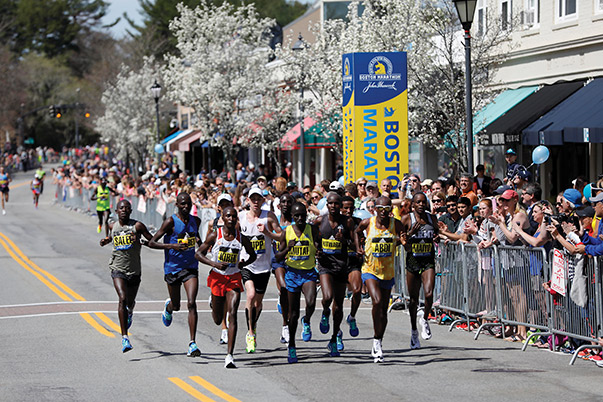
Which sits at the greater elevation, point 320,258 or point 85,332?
point 320,258

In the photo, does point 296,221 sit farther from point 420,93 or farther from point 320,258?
point 420,93

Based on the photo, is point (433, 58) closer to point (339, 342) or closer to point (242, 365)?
point (339, 342)

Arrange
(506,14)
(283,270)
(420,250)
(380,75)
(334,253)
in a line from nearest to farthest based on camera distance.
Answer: (334,253), (283,270), (420,250), (380,75), (506,14)

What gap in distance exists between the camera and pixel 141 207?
3341 cm

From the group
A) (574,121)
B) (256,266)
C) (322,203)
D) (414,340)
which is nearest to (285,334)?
(256,266)

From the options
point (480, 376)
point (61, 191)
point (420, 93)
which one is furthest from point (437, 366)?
point (61, 191)

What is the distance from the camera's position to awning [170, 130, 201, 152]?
5682cm

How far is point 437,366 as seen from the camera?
11648mm

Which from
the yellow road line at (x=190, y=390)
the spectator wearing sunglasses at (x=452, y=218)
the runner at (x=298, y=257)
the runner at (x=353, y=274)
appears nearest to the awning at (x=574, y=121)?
the spectator wearing sunglasses at (x=452, y=218)

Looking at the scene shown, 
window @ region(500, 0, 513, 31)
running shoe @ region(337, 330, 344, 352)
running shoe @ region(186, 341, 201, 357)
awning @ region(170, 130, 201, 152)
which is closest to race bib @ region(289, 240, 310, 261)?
running shoe @ region(337, 330, 344, 352)

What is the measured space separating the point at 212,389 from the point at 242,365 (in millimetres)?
1393

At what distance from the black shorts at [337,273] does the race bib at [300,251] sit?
1.59 ft

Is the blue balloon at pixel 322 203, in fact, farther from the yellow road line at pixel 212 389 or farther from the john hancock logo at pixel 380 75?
the yellow road line at pixel 212 389

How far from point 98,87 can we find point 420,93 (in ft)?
223
